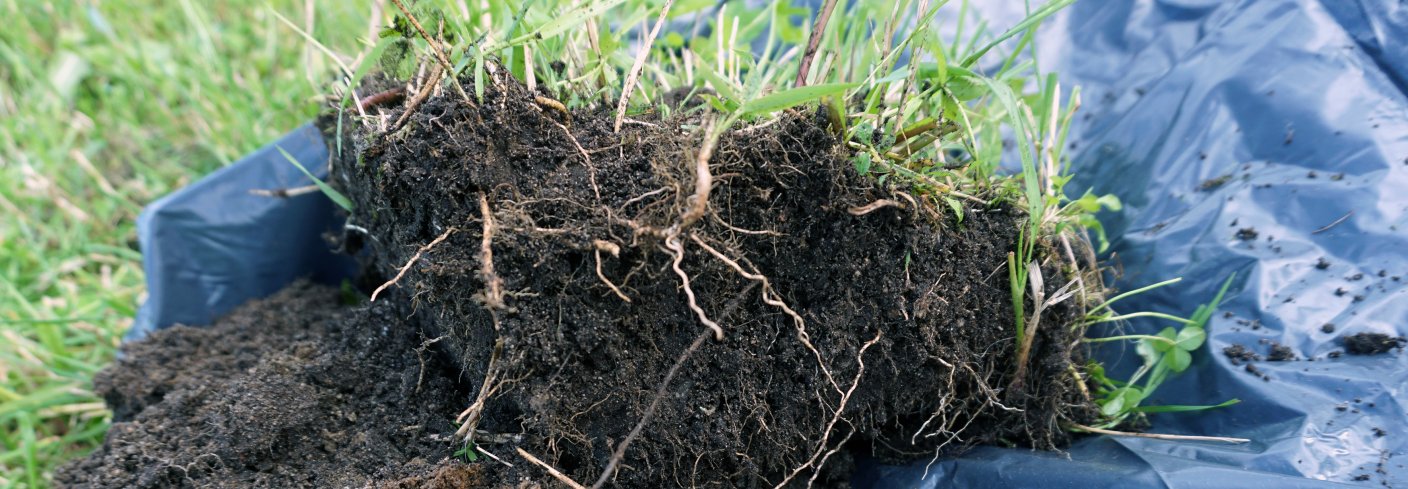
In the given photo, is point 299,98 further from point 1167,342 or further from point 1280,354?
point 1280,354

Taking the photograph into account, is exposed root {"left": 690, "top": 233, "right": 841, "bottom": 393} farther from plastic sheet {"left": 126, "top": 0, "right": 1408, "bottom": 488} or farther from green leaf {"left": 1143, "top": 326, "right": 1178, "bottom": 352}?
green leaf {"left": 1143, "top": 326, "right": 1178, "bottom": 352}

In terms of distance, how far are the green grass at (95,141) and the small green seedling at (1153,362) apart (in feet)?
4.54

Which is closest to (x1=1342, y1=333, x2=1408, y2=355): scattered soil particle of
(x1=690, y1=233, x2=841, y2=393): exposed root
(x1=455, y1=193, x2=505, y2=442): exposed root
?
(x1=690, y1=233, x2=841, y2=393): exposed root

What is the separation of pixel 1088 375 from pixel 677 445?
60 centimetres

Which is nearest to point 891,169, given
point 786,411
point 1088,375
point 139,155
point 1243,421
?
point 786,411

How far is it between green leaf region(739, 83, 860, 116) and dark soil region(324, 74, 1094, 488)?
2.4 inches

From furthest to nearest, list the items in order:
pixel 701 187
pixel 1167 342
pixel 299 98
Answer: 1. pixel 299 98
2. pixel 1167 342
3. pixel 701 187

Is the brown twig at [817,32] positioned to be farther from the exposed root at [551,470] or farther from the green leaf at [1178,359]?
the green leaf at [1178,359]

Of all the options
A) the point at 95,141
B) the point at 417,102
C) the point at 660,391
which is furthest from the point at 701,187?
the point at 95,141

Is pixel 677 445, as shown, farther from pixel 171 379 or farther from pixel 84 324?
pixel 84 324

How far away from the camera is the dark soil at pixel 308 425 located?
98cm

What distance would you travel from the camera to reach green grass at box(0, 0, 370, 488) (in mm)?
1508

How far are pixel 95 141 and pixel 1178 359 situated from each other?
248 centimetres

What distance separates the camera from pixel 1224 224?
1219mm
